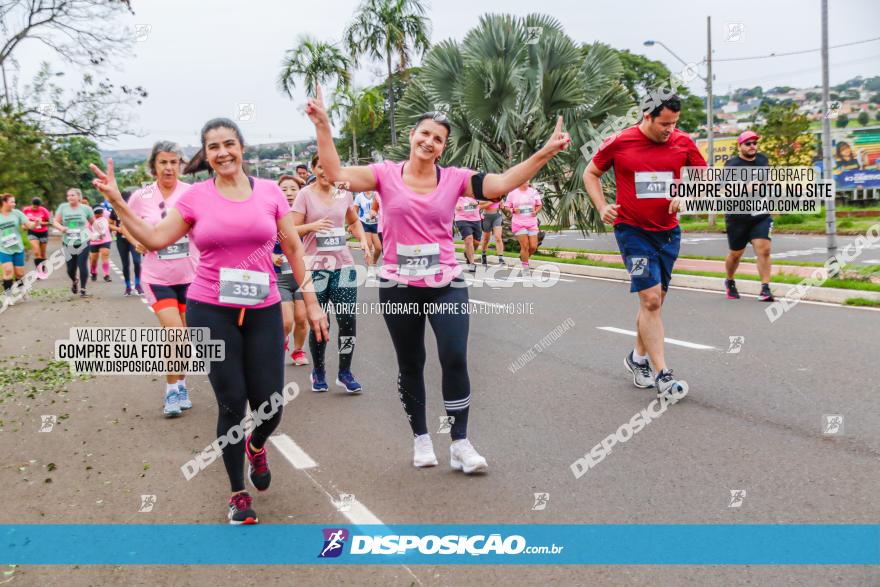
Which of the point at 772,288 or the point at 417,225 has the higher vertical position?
the point at 417,225

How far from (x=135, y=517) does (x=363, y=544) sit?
1374mm

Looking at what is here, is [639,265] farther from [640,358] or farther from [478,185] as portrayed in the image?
[478,185]

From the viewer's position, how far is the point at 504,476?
460cm

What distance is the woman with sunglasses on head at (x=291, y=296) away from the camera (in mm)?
7223

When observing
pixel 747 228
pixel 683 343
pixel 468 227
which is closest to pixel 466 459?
pixel 683 343

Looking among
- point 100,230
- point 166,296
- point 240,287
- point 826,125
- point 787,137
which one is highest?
point 787,137

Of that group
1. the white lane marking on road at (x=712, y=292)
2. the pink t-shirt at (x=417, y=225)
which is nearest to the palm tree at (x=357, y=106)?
the white lane marking on road at (x=712, y=292)

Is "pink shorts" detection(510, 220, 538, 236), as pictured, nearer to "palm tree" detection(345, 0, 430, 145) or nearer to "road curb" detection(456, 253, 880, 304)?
"road curb" detection(456, 253, 880, 304)

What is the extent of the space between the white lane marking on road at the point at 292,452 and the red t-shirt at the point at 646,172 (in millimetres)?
3043

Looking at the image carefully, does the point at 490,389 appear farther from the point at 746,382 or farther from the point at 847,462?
the point at 847,462

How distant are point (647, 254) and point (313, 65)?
2887 cm

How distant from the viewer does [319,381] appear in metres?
7.11

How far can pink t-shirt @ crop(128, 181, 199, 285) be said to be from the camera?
20.9ft

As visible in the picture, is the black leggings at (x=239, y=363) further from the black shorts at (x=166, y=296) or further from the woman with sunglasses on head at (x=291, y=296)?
the woman with sunglasses on head at (x=291, y=296)
